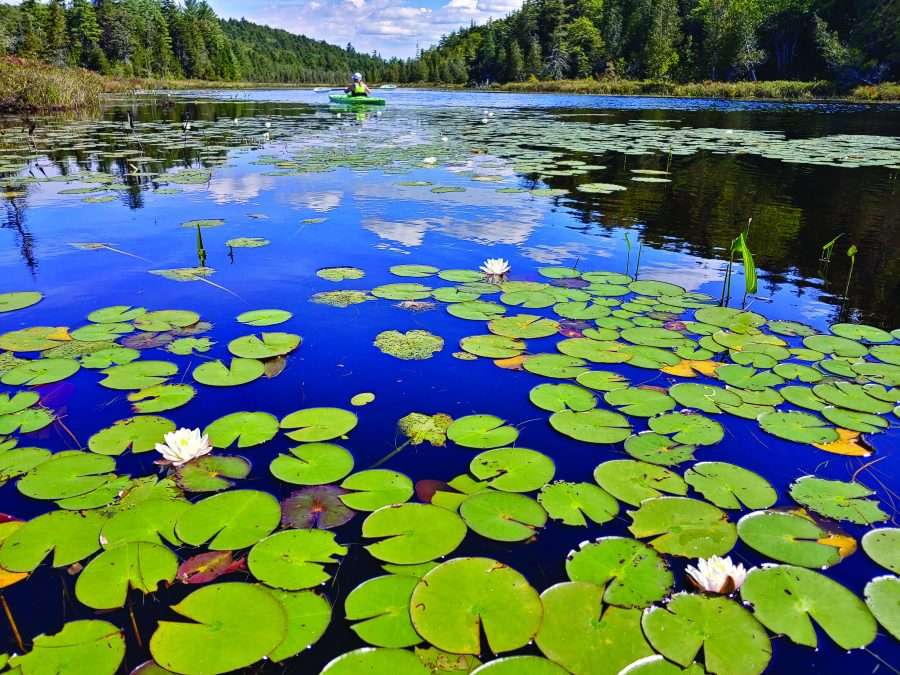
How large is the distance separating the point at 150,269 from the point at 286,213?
193 cm

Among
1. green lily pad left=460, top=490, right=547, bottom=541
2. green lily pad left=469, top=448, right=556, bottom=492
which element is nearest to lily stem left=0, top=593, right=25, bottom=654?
green lily pad left=460, top=490, right=547, bottom=541

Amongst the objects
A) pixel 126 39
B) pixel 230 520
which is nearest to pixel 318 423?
pixel 230 520

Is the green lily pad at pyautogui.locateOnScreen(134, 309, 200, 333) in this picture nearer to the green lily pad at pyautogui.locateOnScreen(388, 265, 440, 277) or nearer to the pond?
the pond

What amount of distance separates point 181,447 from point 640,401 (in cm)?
174

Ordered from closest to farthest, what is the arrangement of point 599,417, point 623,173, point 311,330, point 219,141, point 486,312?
1. point 599,417
2. point 311,330
3. point 486,312
4. point 623,173
5. point 219,141

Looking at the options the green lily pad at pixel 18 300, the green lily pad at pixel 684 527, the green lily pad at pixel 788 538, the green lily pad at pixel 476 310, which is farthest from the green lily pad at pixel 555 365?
the green lily pad at pixel 18 300

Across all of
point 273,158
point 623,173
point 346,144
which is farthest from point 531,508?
point 346,144

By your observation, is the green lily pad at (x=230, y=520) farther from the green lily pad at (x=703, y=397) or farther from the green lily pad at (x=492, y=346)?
the green lily pad at (x=703, y=397)

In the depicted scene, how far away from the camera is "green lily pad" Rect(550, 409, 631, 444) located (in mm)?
2000

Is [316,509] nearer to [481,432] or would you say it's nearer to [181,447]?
[181,447]

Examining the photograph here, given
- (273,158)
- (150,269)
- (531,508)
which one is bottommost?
(531,508)

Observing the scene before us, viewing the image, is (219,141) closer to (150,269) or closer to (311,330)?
(150,269)

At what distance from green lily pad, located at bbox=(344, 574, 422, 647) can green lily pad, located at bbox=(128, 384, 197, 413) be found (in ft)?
4.10

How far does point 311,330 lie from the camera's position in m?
2.88
